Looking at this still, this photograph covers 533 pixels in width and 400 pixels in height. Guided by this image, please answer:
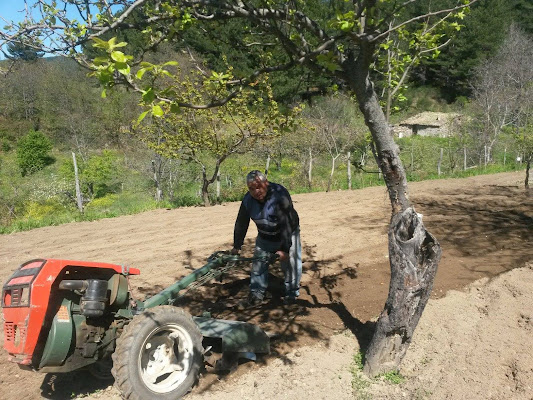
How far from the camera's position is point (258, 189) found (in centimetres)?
443

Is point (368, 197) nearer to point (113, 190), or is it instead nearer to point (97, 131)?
point (113, 190)

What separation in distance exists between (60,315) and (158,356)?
2.73ft

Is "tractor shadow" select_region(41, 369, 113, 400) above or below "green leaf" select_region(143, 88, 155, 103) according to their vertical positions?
below

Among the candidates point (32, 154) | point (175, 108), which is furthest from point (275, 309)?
point (32, 154)

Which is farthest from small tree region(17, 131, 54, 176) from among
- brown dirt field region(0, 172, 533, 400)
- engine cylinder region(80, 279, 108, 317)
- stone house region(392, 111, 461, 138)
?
engine cylinder region(80, 279, 108, 317)

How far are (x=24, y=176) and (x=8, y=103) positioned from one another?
1293cm

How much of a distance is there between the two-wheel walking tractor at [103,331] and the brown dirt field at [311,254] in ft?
1.08

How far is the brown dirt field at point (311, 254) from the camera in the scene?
4078 millimetres

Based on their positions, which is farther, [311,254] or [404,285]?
[311,254]

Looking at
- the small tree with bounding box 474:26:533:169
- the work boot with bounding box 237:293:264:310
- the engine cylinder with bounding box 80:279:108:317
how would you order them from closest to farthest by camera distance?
the engine cylinder with bounding box 80:279:108:317 → the work boot with bounding box 237:293:264:310 → the small tree with bounding box 474:26:533:169

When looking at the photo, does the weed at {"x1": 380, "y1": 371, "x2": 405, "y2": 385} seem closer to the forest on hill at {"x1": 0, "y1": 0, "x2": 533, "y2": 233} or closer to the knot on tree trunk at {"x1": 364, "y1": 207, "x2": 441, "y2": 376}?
the knot on tree trunk at {"x1": 364, "y1": 207, "x2": 441, "y2": 376}

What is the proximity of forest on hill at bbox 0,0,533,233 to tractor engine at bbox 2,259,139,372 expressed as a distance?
4.76ft

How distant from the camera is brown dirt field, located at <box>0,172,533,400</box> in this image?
13.4ft

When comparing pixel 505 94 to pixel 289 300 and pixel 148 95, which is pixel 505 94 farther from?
pixel 148 95
